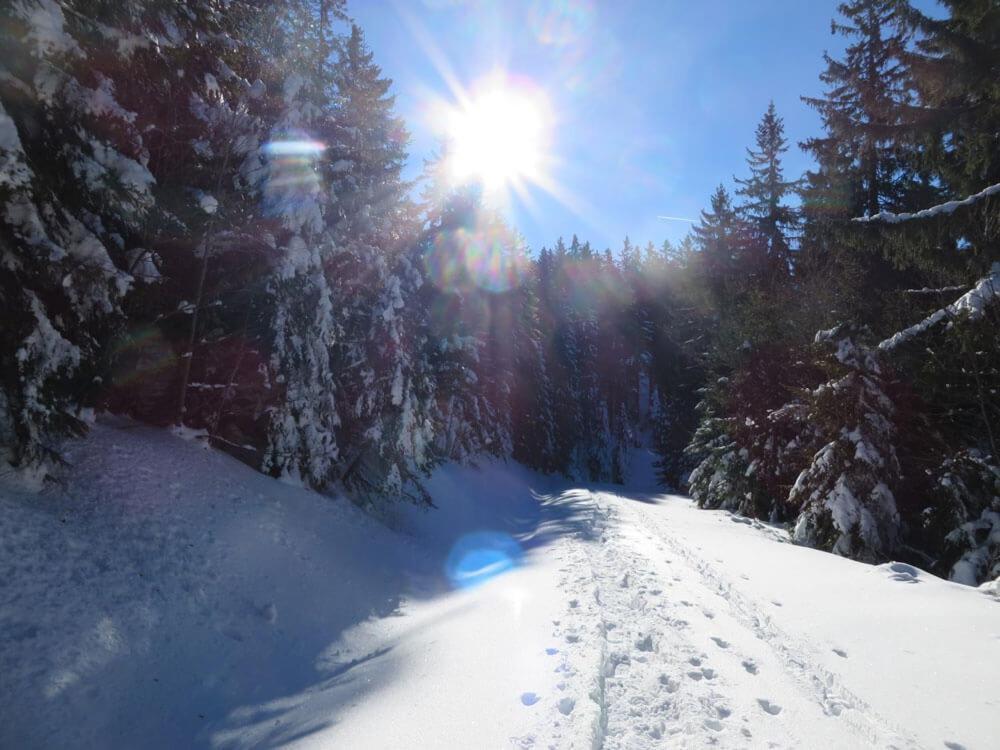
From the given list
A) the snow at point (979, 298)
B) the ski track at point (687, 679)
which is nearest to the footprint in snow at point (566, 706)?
the ski track at point (687, 679)

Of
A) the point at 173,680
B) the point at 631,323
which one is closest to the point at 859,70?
the point at 173,680

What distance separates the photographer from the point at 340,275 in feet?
43.0

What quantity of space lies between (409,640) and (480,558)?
6510mm

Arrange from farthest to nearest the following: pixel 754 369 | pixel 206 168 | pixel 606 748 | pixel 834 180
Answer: pixel 754 369 → pixel 834 180 → pixel 206 168 → pixel 606 748

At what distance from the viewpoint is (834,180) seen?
1481 cm

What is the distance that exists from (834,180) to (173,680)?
60.0ft

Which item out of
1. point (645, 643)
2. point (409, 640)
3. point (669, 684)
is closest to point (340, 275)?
point (409, 640)

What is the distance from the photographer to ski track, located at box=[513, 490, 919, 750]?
369 centimetres

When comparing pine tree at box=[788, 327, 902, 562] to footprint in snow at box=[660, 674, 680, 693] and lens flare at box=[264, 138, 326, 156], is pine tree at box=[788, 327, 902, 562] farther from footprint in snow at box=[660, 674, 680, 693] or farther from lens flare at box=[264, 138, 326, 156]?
lens flare at box=[264, 138, 326, 156]

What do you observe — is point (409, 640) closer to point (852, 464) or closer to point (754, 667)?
point (754, 667)

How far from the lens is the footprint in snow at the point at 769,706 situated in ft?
13.0

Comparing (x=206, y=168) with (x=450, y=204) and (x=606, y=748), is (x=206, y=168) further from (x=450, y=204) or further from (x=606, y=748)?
(x=450, y=204)

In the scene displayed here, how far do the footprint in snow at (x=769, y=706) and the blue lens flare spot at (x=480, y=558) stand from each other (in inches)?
258

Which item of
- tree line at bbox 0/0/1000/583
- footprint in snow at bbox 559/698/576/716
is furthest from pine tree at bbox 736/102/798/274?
footprint in snow at bbox 559/698/576/716
